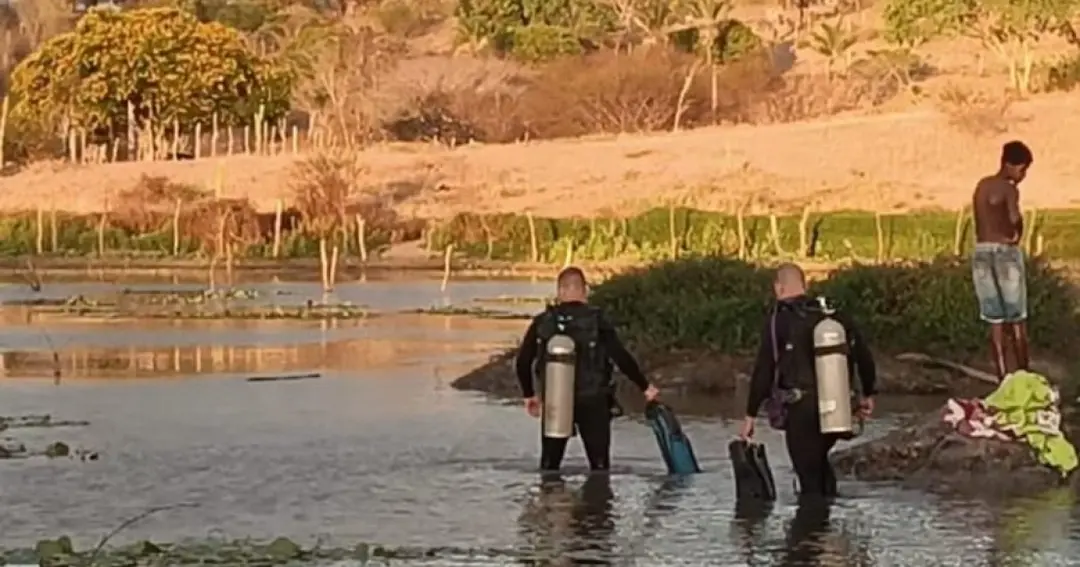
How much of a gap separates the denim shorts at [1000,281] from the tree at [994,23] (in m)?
62.8

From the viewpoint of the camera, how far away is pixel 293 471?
55.1 feet

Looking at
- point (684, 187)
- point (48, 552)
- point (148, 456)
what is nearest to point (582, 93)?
point (684, 187)

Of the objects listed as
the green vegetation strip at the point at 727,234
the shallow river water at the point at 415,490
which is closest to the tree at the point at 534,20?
the green vegetation strip at the point at 727,234

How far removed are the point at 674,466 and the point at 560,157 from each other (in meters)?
55.8

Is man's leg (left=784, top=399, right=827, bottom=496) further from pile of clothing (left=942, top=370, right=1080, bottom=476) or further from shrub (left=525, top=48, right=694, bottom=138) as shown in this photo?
shrub (left=525, top=48, right=694, bottom=138)

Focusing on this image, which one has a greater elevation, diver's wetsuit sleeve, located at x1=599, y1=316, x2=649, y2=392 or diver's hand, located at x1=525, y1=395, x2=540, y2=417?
diver's wetsuit sleeve, located at x1=599, y1=316, x2=649, y2=392

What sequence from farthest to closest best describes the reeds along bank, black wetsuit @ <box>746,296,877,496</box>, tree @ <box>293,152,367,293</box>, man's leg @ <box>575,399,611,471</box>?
tree @ <box>293,152,367,293</box> < the reeds along bank < man's leg @ <box>575,399,611,471</box> < black wetsuit @ <box>746,296,877,496</box>

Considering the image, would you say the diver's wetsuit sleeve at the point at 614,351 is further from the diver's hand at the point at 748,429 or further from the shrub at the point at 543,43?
the shrub at the point at 543,43

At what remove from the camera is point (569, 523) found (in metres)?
14.0

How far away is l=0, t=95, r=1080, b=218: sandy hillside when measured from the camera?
6438 cm

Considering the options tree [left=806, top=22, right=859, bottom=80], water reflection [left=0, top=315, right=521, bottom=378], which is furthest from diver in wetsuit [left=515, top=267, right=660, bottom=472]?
tree [left=806, top=22, right=859, bottom=80]

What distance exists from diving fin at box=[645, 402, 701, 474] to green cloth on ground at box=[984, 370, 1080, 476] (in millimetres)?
2108

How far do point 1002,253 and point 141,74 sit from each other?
63.1 metres

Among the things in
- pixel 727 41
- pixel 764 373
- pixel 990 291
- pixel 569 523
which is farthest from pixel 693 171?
pixel 569 523
